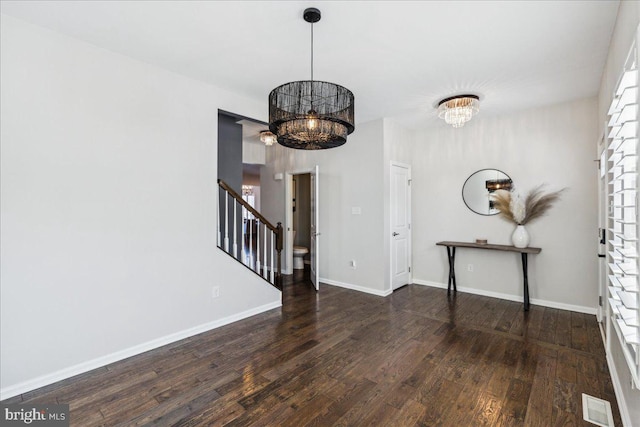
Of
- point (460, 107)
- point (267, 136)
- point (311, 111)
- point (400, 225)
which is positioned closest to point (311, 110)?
point (311, 111)

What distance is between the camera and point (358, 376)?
2.44 meters

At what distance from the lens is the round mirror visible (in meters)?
4.50

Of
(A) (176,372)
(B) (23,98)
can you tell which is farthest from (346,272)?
(B) (23,98)

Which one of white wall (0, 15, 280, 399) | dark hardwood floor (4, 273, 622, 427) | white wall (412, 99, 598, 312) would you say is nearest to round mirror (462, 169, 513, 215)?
white wall (412, 99, 598, 312)

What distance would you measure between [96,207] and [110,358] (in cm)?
130

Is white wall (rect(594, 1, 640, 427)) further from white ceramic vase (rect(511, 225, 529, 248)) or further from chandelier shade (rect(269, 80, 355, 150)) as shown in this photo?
white ceramic vase (rect(511, 225, 529, 248))

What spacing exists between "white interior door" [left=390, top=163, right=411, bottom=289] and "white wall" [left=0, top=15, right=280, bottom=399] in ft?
8.76

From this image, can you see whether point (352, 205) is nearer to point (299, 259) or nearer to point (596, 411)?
point (299, 259)

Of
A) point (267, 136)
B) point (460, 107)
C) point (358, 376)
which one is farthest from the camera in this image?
point (267, 136)

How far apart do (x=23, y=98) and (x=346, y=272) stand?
4267mm

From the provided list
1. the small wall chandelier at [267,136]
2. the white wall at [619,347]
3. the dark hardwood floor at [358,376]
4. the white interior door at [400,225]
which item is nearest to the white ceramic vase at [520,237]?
the dark hardwood floor at [358,376]

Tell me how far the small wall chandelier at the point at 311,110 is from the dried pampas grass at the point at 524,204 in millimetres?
3162

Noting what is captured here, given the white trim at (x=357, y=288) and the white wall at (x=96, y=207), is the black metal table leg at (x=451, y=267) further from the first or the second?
the white wall at (x=96, y=207)

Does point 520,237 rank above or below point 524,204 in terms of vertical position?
below
